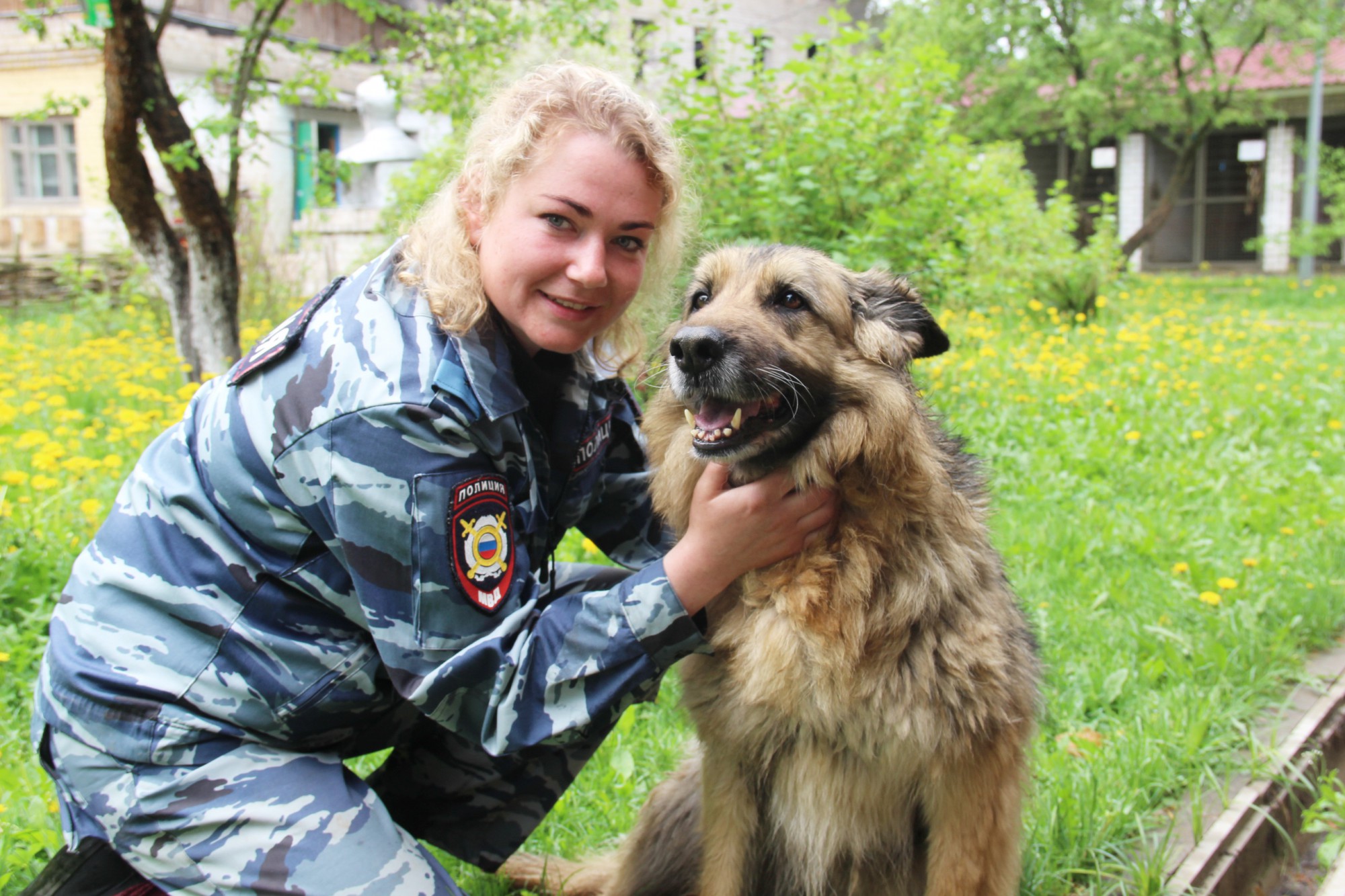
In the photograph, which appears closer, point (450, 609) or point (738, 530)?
point (450, 609)

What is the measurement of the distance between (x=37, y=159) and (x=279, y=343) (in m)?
18.4

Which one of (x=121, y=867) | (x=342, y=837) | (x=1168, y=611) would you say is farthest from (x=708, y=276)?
(x=1168, y=611)

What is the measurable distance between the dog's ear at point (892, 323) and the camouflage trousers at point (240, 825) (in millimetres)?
1536

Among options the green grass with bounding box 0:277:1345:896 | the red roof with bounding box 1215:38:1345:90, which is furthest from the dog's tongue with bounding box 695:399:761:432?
the red roof with bounding box 1215:38:1345:90

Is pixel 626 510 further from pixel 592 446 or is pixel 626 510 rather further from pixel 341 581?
pixel 341 581

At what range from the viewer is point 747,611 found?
225 cm

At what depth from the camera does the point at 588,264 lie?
215cm

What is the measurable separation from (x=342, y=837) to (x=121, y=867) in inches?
22.4

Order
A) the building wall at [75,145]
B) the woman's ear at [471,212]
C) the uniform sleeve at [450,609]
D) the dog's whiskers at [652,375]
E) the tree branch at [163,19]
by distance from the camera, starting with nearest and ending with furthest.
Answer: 1. the uniform sleeve at [450,609]
2. the woman's ear at [471,212]
3. the dog's whiskers at [652,375]
4. the tree branch at [163,19]
5. the building wall at [75,145]

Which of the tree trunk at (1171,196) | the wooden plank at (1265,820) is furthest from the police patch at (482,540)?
the tree trunk at (1171,196)

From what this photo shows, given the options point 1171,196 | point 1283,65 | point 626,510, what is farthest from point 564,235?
point 1283,65

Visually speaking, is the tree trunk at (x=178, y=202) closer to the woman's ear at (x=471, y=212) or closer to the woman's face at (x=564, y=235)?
the woman's ear at (x=471, y=212)

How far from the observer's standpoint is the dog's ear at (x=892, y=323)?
2.34m

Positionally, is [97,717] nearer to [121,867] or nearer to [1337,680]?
[121,867]
